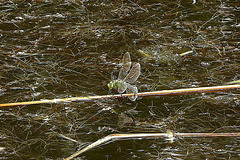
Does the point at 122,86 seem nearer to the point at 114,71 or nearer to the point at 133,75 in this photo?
the point at 133,75

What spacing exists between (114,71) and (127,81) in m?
0.47

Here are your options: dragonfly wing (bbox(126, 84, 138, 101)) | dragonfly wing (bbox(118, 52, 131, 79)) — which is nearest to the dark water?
dragonfly wing (bbox(126, 84, 138, 101))

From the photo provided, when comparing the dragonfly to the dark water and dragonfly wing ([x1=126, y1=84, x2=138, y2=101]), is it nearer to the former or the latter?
dragonfly wing ([x1=126, y1=84, x2=138, y2=101])

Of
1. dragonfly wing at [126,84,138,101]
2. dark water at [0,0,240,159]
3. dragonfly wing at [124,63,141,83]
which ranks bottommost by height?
dark water at [0,0,240,159]

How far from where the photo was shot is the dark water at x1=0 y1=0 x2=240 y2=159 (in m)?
2.68

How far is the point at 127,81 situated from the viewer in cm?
326

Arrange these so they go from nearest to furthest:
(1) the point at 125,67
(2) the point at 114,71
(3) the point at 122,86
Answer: (3) the point at 122,86 < (1) the point at 125,67 < (2) the point at 114,71

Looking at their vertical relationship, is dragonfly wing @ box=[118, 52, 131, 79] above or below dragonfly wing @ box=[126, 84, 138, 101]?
above

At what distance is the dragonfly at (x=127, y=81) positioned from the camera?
10.4 feet

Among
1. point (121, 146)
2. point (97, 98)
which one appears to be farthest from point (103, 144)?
point (97, 98)

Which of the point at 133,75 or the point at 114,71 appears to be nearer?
the point at 133,75

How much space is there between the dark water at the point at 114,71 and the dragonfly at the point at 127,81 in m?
0.11

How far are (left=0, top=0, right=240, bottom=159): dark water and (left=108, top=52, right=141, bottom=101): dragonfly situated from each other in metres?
0.11

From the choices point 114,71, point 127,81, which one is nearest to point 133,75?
point 127,81
